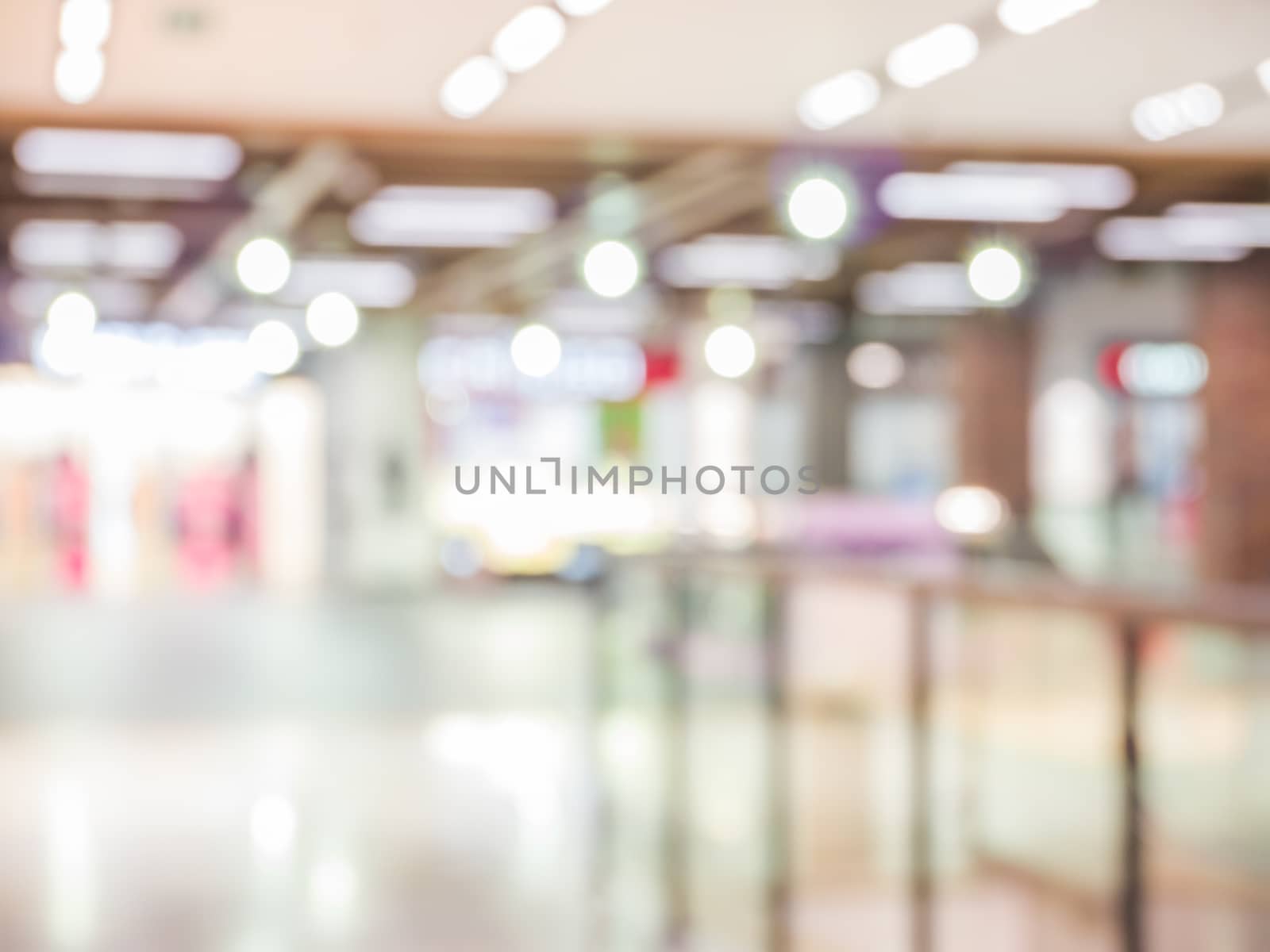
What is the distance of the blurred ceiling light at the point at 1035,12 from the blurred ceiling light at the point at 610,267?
2.96m

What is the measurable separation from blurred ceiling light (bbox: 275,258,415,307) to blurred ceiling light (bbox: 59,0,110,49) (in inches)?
261

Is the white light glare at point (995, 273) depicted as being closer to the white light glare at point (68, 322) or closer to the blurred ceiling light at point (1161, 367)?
the white light glare at point (68, 322)

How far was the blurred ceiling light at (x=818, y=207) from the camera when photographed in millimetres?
6875

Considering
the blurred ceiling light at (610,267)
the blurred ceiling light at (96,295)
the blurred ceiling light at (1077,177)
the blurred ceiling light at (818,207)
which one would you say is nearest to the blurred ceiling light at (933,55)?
the blurred ceiling light at (818,207)

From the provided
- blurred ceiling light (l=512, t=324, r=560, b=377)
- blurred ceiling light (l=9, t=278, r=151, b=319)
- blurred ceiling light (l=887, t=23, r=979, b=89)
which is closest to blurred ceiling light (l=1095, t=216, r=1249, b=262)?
blurred ceiling light (l=512, t=324, r=560, b=377)

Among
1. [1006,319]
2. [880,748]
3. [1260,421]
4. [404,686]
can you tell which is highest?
[1006,319]

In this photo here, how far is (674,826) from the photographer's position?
19.1 ft

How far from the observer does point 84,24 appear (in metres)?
5.91

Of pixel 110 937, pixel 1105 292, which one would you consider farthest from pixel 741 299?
pixel 110 937

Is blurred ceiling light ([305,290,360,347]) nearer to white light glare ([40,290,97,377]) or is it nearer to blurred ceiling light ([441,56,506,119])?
white light glare ([40,290,97,377])

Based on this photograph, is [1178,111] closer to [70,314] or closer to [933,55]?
[933,55]

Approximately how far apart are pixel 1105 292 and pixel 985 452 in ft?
6.94

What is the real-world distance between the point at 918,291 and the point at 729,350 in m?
4.80

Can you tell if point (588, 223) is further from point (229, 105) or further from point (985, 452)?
point (985, 452)
